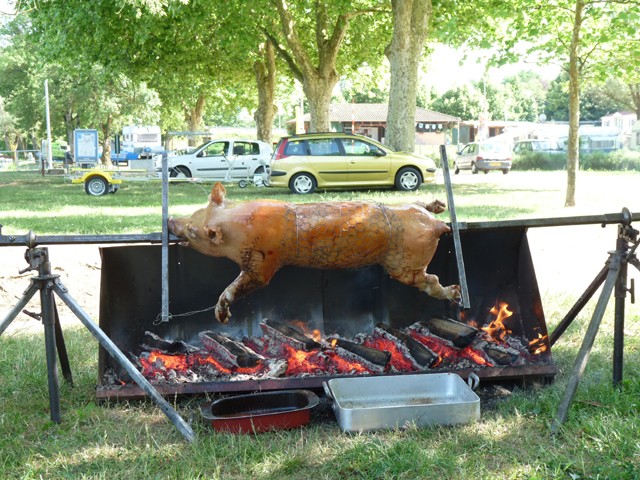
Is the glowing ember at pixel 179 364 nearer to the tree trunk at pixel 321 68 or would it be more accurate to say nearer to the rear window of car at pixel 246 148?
the tree trunk at pixel 321 68

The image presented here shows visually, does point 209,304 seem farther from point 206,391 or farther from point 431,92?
point 431,92

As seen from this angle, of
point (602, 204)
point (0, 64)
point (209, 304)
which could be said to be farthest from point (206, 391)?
point (0, 64)

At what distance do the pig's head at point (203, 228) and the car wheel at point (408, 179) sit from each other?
15.5 m

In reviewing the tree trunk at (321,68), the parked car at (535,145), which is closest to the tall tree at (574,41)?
the tree trunk at (321,68)

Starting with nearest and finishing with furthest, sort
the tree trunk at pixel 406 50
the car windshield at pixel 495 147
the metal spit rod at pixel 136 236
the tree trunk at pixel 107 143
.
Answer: the metal spit rod at pixel 136 236 → the tree trunk at pixel 406 50 → the car windshield at pixel 495 147 → the tree trunk at pixel 107 143

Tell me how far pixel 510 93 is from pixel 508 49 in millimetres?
72035

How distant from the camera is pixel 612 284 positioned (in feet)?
12.8

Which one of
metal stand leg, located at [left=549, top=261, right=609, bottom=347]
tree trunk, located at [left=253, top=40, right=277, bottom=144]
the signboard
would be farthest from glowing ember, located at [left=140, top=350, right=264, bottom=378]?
the signboard

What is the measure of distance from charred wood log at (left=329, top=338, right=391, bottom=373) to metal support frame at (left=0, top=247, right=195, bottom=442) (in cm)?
120

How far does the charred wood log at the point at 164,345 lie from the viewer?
4426 mm

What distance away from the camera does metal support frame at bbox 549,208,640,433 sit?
12.2ft

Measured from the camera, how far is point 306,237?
12.6 feet

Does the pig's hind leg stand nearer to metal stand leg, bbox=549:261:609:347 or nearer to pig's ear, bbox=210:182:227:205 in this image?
metal stand leg, bbox=549:261:609:347

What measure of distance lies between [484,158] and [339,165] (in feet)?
51.8
